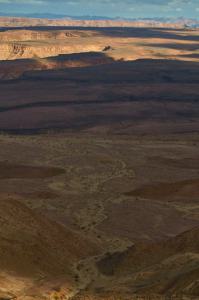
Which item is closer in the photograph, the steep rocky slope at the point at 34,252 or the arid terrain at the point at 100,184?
the steep rocky slope at the point at 34,252

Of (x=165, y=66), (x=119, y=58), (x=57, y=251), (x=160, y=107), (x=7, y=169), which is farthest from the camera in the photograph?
(x=119, y=58)

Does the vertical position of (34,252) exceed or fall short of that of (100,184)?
it exceeds it

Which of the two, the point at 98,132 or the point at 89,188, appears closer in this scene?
the point at 89,188

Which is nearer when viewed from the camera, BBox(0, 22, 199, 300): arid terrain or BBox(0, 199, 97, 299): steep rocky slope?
BBox(0, 199, 97, 299): steep rocky slope

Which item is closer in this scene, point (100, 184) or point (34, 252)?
point (34, 252)

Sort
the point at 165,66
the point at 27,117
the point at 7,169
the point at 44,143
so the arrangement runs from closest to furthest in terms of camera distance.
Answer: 1. the point at 7,169
2. the point at 44,143
3. the point at 27,117
4. the point at 165,66

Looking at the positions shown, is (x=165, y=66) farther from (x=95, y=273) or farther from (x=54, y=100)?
(x=95, y=273)

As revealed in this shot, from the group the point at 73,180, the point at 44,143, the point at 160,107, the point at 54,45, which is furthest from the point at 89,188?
the point at 54,45
